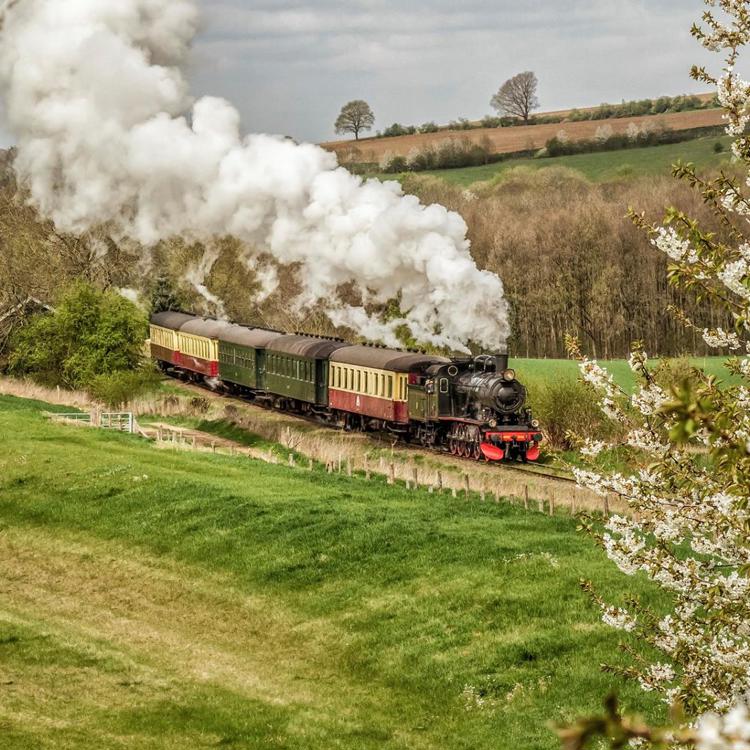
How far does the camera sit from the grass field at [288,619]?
16.0 metres

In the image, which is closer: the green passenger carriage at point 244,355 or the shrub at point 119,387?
the green passenger carriage at point 244,355

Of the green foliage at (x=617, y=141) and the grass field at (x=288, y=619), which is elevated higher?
the green foliage at (x=617, y=141)

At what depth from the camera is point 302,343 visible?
45.4 m

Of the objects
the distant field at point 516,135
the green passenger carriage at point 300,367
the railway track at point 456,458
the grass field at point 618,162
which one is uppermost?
the distant field at point 516,135

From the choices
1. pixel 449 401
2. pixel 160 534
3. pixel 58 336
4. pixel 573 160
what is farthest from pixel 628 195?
pixel 160 534

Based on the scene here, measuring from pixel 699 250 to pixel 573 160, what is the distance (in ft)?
362

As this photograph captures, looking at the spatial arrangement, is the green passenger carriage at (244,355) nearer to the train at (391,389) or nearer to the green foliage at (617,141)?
the train at (391,389)

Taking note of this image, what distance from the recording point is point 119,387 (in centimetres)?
4950

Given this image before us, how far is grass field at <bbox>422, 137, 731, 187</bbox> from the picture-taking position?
104 meters

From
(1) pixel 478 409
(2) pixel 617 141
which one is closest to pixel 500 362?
(1) pixel 478 409

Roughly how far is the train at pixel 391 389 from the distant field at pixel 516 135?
223ft

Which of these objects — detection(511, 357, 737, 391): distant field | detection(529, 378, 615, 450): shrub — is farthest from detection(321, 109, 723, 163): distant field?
detection(529, 378, 615, 450): shrub

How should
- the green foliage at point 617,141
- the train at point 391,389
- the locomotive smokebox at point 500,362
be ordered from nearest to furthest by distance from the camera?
1. the train at point 391,389
2. the locomotive smokebox at point 500,362
3. the green foliage at point 617,141

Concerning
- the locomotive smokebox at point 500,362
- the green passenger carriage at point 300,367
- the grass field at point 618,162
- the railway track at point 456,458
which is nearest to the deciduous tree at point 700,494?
the railway track at point 456,458
